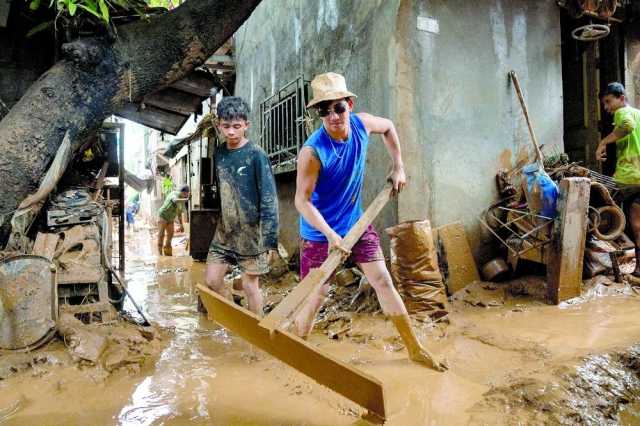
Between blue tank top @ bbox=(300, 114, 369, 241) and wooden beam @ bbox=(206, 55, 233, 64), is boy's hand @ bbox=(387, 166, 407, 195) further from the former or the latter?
wooden beam @ bbox=(206, 55, 233, 64)

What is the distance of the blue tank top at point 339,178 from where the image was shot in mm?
2643

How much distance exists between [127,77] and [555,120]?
4.95 meters

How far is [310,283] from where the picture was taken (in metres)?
2.20

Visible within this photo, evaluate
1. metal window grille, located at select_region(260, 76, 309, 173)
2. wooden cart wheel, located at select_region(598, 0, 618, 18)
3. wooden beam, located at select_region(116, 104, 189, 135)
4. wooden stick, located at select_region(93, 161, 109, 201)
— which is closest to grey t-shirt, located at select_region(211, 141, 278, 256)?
wooden stick, located at select_region(93, 161, 109, 201)

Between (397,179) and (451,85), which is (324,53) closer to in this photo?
(451,85)

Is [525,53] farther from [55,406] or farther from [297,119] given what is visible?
[55,406]

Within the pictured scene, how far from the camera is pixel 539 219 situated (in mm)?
4145

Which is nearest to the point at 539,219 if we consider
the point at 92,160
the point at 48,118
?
the point at 48,118

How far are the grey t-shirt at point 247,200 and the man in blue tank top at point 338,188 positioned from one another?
1.48 feet

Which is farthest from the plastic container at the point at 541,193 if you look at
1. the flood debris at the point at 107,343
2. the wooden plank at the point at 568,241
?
the flood debris at the point at 107,343

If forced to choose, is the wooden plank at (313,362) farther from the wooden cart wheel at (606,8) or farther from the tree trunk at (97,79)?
the wooden cart wheel at (606,8)

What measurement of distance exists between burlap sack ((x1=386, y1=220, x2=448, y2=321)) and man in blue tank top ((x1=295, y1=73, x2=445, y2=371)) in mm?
963

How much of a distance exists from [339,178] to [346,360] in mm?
1308

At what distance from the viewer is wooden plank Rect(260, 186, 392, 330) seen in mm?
1970
